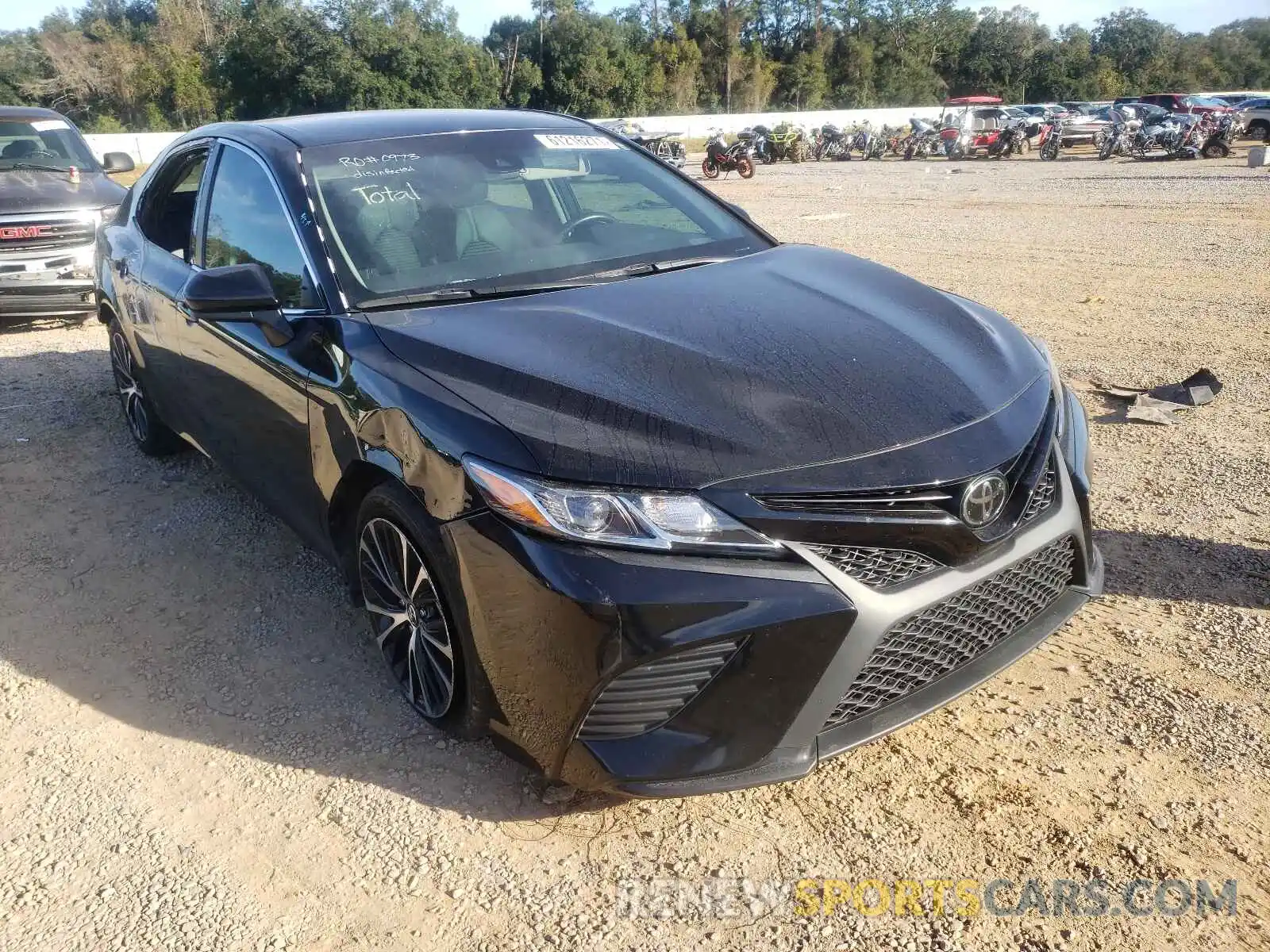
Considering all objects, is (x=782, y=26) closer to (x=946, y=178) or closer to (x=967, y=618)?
(x=946, y=178)

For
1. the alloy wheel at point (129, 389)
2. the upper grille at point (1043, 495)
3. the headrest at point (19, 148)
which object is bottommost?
the alloy wheel at point (129, 389)

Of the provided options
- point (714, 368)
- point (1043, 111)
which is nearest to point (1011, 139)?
point (1043, 111)

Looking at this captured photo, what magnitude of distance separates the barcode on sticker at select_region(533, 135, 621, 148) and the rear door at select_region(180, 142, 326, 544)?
1.05 metres

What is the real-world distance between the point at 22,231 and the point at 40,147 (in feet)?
5.11

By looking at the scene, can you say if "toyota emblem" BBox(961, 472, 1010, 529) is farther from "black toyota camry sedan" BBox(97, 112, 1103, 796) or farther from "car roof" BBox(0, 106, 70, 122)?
"car roof" BBox(0, 106, 70, 122)

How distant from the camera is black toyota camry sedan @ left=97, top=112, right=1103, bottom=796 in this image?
7.22 feet

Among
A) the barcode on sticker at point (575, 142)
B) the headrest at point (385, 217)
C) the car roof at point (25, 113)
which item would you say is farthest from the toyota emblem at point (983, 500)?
the car roof at point (25, 113)

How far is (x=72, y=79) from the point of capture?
183ft

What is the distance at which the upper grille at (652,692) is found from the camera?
2182mm

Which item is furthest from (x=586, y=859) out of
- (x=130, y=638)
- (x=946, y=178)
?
(x=946, y=178)

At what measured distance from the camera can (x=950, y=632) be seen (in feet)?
7.92

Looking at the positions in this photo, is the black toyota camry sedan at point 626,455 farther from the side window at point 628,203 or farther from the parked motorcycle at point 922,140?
the parked motorcycle at point 922,140

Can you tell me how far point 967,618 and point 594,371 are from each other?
3.57 feet

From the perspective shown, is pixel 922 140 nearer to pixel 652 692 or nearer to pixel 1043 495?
pixel 1043 495
